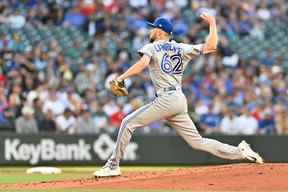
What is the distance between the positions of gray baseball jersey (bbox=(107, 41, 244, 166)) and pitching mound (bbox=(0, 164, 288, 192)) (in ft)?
1.01

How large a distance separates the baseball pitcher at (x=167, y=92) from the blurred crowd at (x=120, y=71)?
8316mm

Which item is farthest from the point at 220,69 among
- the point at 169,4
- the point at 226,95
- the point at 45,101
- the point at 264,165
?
the point at 264,165

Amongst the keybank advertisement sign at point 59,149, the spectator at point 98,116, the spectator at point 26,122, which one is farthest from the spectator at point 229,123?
the spectator at point 26,122

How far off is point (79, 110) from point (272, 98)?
489 cm

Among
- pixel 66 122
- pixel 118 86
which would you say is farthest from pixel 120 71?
pixel 118 86

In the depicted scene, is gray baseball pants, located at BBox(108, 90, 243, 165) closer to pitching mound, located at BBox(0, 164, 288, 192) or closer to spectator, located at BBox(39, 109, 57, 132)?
pitching mound, located at BBox(0, 164, 288, 192)

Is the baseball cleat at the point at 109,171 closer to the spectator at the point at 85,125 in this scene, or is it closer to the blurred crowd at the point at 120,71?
the blurred crowd at the point at 120,71

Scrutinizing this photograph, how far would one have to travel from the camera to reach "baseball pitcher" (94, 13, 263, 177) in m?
10.5

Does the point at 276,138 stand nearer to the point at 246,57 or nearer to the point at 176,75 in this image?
the point at 246,57

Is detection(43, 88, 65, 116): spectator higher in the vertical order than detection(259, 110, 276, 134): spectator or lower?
higher

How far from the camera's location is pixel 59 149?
18828 mm

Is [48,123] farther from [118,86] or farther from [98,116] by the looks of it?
[118,86]

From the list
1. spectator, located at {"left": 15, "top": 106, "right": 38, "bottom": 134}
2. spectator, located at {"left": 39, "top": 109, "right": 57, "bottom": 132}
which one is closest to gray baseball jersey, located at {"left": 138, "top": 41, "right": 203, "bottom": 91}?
spectator, located at {"left": 15, "top": 106, "right": 38, "bottom": 134}

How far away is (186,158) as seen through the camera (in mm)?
18969
